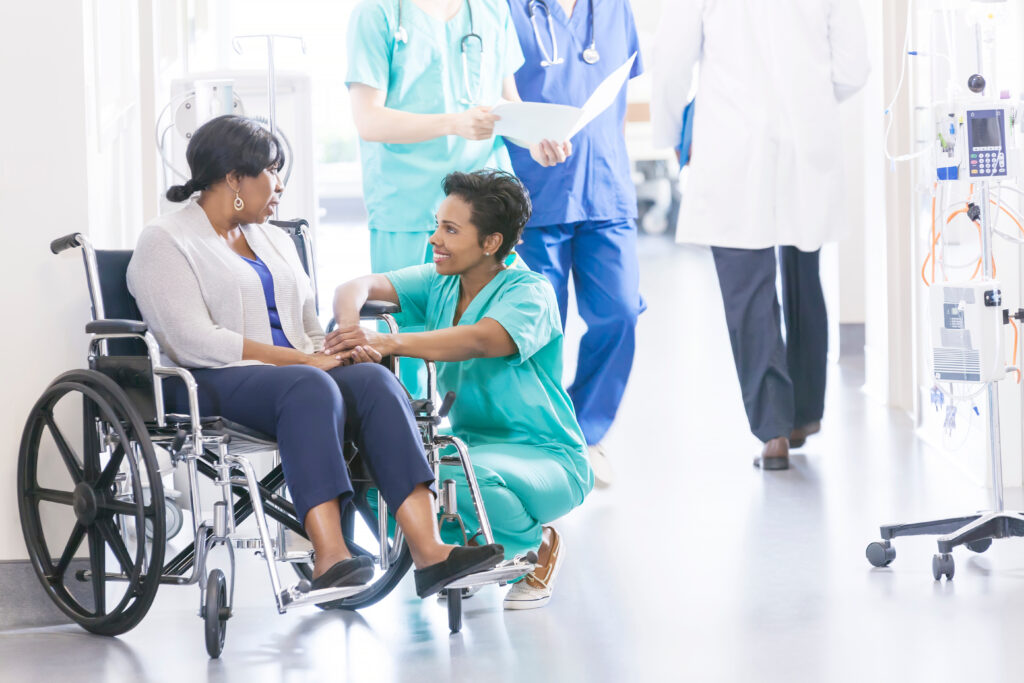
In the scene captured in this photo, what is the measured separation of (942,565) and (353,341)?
1.23m

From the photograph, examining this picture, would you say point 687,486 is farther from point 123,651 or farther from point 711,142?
point 123,651

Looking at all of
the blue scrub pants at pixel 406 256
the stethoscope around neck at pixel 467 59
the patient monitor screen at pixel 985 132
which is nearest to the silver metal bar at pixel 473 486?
the blue scrub pants at pixel 406 256

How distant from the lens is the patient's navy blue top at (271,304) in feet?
8.11

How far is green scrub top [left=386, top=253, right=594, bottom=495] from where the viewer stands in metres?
2.49

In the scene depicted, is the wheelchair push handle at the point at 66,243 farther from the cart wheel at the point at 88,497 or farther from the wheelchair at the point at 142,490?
the cart wheel at the point at 88,497

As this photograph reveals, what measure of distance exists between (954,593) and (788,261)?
1519mm

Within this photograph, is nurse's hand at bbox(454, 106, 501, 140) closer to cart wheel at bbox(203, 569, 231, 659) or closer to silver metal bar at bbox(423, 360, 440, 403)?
silver metal bar at bbox(423, 360, 440, 403)

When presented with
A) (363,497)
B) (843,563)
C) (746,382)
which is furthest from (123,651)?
(746,382)

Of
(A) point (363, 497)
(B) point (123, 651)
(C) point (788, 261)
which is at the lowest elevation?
(B) point (123, 651)

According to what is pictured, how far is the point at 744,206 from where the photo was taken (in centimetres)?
368

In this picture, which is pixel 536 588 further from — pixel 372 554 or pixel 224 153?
pixel 224 153

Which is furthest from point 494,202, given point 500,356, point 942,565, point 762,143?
point 762,143

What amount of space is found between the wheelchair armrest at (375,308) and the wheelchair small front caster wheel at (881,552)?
109 centimetres

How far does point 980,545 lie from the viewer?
2689 millimetres
